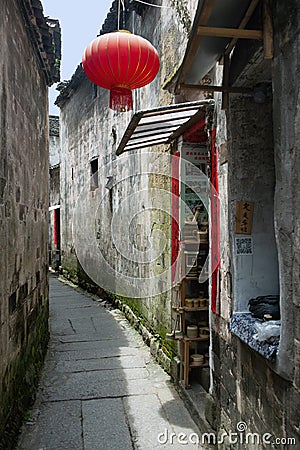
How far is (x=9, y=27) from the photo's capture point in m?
3.83

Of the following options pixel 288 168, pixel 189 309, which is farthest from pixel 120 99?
pixel 189 309

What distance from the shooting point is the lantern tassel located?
388 centimetres

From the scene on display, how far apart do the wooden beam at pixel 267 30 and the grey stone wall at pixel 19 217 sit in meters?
2.32

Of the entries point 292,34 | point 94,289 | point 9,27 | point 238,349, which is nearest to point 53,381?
point 238,349

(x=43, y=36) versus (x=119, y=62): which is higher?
(x=43, y=36)

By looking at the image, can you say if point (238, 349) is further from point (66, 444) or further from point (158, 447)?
Answer: point (66, 444)

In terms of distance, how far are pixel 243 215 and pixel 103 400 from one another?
9.90 feet

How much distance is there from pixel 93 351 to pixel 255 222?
436 centimetres

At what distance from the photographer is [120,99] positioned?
3.89 metres

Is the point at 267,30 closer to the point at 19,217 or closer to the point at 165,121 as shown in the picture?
the point at 165,121

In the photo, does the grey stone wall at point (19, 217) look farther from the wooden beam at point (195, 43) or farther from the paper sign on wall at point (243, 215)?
the paper sign on wall at point (243, 215)

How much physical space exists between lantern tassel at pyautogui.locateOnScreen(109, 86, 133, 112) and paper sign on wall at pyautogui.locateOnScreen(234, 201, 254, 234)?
5.21 feet

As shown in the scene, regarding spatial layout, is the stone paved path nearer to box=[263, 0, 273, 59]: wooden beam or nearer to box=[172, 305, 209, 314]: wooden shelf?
box=[172, 305, 209, 314]: wooden shelf

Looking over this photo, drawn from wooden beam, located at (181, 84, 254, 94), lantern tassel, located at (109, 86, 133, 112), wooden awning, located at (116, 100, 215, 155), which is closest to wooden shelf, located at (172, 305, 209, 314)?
wooden awning, located at (116, 100, 215, 155)
